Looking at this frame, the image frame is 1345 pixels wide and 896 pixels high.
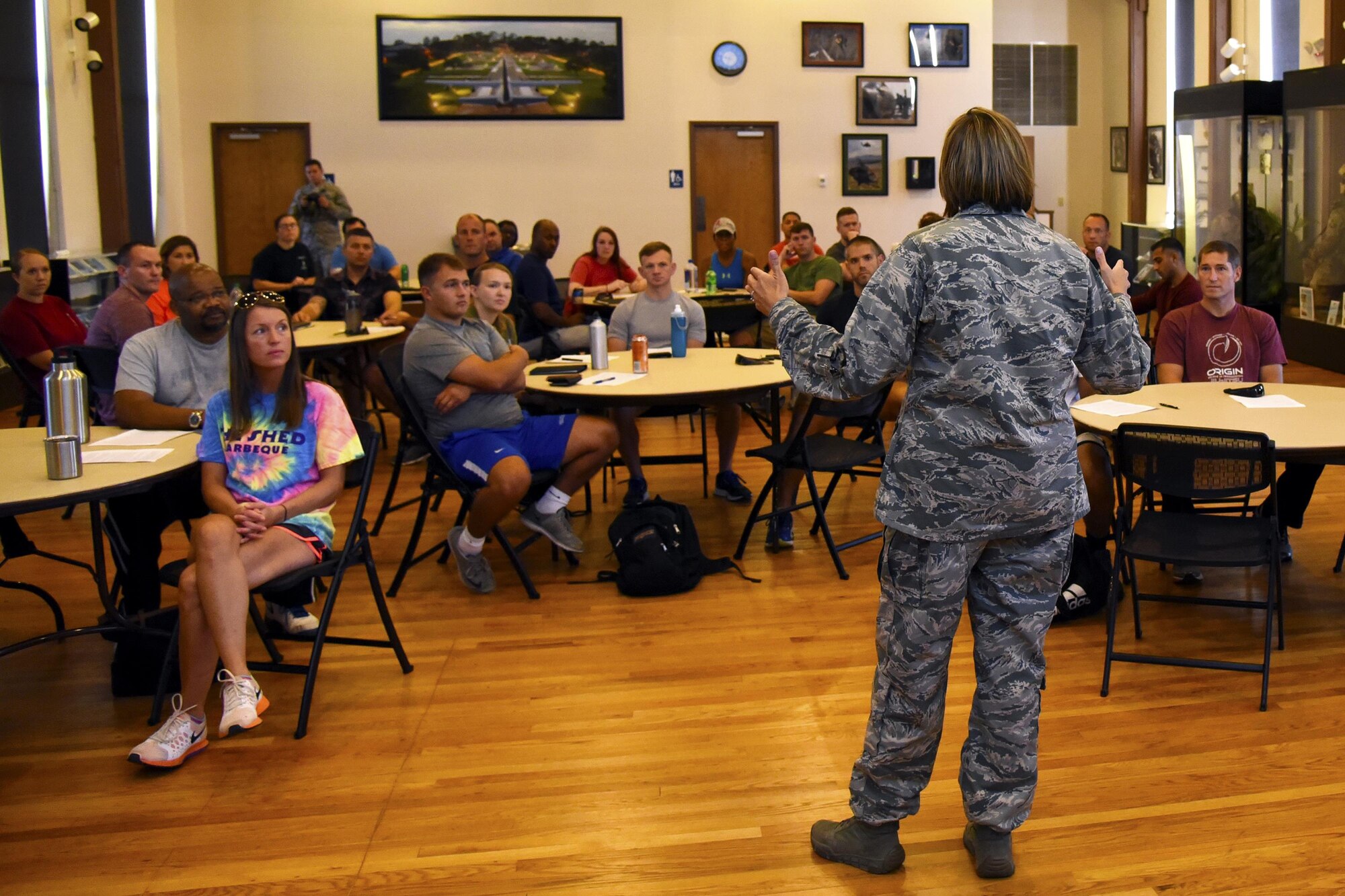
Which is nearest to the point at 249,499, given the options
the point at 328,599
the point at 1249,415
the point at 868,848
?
the point at 328,599

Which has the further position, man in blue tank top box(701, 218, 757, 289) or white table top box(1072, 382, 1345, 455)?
man in blue tank top box(701, 218, 757, 289)

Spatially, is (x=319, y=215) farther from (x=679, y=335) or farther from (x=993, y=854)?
(x=993, y=854)

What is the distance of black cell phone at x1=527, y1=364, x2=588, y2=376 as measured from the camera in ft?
16.9

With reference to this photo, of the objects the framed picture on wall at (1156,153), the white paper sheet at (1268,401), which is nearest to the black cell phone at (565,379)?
the white paper sheet at (1268,401)

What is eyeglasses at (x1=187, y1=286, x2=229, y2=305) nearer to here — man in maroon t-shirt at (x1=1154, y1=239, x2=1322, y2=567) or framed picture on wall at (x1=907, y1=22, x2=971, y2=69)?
man in maroon t-shirt at (x1=1154, y1=239, x2=1322, y2=567)

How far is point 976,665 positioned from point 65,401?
2.59 m

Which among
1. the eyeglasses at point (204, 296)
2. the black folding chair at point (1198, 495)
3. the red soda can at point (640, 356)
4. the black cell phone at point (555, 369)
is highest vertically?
the eyeglasses at point (204, 296)

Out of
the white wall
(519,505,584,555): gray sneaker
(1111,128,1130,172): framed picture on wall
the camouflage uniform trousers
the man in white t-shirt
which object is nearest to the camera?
the camouflage uniform trousers

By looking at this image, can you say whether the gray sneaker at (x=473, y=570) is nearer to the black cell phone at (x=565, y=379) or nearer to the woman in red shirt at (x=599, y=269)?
the black cell phone at (x=565, y=379)

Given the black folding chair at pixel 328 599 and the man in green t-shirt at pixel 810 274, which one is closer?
the black folding chair at pixel 328 599

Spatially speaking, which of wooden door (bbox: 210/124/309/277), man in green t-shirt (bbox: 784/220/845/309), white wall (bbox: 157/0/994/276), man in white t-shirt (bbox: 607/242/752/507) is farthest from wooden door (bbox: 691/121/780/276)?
man in white t-shirt (bbox: 607/242/752/507)

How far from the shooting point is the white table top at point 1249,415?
3.50m

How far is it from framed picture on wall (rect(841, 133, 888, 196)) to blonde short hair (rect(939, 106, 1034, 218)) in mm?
10607

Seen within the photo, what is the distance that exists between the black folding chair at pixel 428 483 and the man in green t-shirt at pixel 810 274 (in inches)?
119
